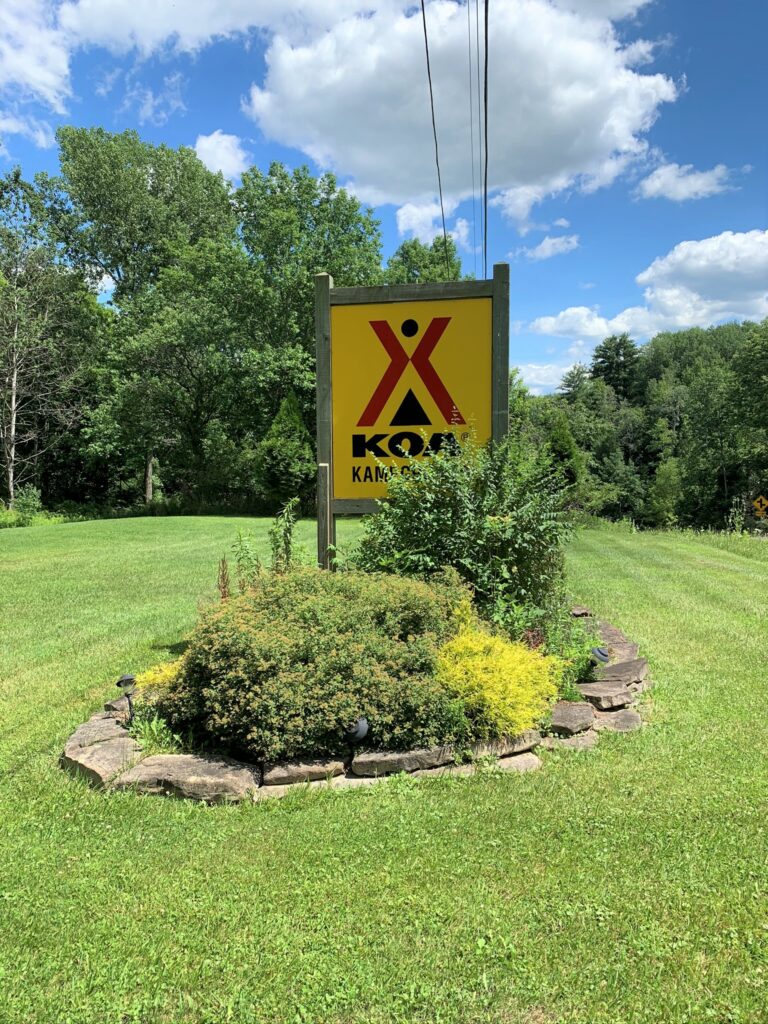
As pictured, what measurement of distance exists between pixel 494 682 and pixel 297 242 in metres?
23.8

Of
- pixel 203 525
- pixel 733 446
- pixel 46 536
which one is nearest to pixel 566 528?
pixel 46 536

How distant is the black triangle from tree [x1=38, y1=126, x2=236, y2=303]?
2433 cm

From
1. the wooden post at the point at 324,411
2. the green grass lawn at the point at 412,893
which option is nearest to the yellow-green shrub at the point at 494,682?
the green grass lawn at the point at 412,893

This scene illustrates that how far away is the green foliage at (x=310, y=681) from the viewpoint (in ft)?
10.4

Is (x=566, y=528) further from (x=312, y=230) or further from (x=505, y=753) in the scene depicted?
(x=312, y=230)

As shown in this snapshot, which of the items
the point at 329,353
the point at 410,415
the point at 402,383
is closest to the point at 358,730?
the point at 410,415

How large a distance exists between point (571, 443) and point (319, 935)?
2351 centimetres

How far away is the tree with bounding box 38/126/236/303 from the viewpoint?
91.2 ft

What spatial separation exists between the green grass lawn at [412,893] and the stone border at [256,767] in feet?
0.33

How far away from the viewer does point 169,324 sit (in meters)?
24.4

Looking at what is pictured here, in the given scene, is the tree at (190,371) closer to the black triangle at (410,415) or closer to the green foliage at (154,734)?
the black triangle at (410,415)

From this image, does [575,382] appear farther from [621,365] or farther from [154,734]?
[154,734]

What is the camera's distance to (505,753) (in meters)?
3.41

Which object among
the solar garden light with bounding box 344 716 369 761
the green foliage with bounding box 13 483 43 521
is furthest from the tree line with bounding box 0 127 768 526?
the solar garden light with bounding box 344 716 369 761
